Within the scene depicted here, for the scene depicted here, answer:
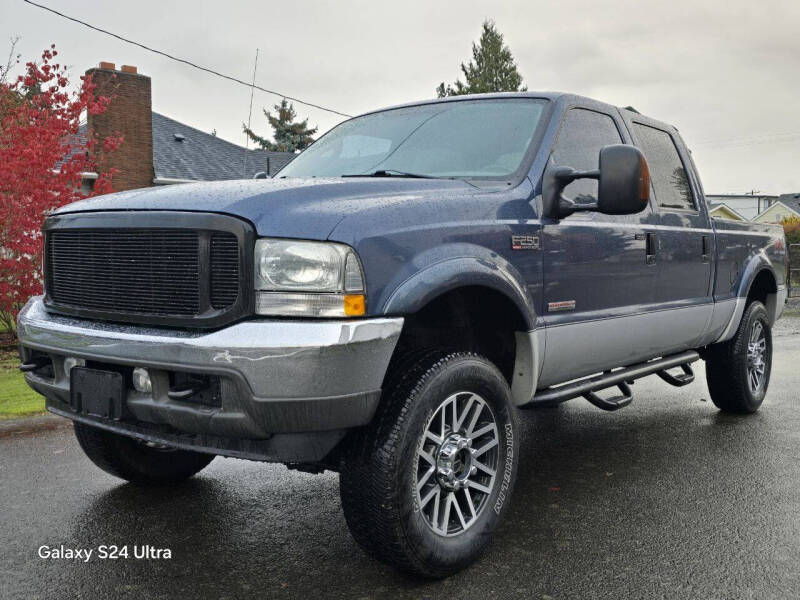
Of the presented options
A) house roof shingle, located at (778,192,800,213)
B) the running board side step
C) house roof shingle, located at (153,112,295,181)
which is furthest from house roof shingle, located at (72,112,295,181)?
house roof shingle, located at (778,192,800,213)

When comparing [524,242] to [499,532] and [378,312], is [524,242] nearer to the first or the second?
[378,312]

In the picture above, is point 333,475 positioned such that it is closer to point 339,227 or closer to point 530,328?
point 530,328

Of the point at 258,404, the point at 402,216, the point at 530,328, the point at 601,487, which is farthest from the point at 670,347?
the point at 258,404

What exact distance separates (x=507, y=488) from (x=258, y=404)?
131 centimetres

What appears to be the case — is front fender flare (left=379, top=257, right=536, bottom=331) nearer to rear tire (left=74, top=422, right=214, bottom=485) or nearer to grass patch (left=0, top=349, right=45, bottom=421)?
rear tire (left=74, top=422, right=214, bottom=485)

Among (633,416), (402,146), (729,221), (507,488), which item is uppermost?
(402,146)

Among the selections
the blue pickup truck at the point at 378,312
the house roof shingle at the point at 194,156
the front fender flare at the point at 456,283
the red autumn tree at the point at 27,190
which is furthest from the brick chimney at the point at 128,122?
the front fender flare at the point at 456,283

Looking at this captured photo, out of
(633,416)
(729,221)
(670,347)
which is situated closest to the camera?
(670,347)

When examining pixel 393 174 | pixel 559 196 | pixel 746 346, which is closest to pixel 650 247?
pixel 559 196

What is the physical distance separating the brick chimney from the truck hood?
19210 mm

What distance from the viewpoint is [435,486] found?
3.12 meters

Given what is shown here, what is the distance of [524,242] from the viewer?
11.6ft

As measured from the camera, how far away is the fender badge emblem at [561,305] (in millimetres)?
3712

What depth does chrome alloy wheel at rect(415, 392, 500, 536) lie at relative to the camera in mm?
3094
